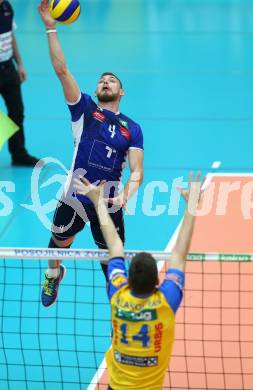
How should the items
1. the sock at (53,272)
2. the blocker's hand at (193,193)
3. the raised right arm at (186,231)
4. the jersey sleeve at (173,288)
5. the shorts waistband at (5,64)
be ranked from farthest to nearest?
the shorts waistband at (5,64) → the sock at (53,272) → the blocker's hand at (193,193) → the raised right arm at (186,231) → the jersey sleeve at (173,288)

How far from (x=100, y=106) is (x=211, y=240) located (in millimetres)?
3192

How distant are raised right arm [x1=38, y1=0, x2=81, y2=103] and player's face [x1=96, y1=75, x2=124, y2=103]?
328 millimetres

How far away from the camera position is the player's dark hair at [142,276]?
6.16m

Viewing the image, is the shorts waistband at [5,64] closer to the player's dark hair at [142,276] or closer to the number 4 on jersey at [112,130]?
the number 4 on jersey at [112,130]

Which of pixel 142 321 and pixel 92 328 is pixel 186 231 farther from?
pixel 92 328

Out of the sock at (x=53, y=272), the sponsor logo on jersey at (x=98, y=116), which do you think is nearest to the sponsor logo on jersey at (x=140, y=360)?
the sock at (x=53, y=272)

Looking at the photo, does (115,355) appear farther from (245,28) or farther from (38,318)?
(245,28)

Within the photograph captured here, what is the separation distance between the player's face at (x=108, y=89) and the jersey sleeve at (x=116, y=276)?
302 centimetres

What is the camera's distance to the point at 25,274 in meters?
10.9

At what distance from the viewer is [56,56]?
8.94 metres

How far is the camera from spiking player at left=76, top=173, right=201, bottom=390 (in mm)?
6242

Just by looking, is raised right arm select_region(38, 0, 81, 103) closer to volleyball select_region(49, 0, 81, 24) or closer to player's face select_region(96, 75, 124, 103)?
player's face select_region(96, 75, 124, 103)

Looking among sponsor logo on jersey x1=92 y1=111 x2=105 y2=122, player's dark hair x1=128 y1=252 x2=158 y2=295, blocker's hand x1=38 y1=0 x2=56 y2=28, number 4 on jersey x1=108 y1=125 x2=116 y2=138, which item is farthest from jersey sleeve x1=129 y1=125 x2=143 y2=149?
player's dark hair x1=128 y1=252 x2=158 y2=295

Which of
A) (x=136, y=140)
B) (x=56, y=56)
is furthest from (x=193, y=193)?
(x=56, y=56)
